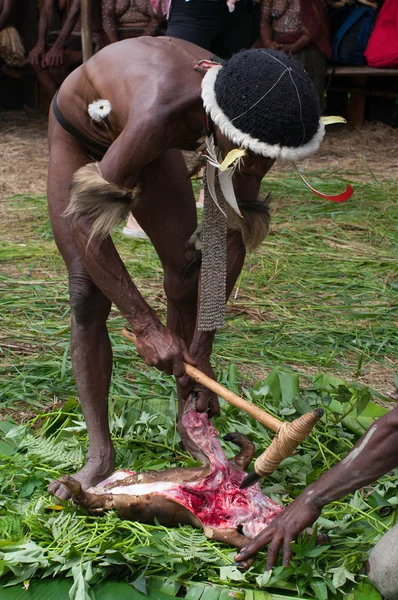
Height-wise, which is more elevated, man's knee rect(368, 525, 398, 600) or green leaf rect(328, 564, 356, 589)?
man's knee rect(368, 525, 398, 600)

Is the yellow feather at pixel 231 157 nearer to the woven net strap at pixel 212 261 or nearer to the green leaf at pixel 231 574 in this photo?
the woven net strap at pixel 212 261

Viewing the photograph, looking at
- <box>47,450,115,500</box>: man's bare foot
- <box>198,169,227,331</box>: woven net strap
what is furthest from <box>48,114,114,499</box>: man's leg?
<box>198,169,227,331</box>: woven net strap

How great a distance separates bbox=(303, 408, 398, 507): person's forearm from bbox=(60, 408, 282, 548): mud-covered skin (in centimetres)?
38

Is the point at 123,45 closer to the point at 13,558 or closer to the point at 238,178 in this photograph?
the point at 238,178

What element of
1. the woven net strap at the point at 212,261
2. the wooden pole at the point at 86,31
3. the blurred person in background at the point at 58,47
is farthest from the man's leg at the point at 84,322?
the blurred person in background at the point at 58,47

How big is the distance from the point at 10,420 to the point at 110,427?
15.1 inches

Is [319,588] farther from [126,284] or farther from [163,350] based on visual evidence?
[126,284]

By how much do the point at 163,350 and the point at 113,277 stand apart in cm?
26

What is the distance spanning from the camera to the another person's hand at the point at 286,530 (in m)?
2.00

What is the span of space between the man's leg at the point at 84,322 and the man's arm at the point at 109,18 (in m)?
5.53

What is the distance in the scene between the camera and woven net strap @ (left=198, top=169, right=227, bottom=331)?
99.6 inches

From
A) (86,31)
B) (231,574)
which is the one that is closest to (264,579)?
(231,574)

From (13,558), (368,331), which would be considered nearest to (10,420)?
(13,558)

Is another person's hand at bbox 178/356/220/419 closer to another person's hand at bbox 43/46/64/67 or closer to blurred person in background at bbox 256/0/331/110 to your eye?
blurred person in background at bbox 256/0/331/110
